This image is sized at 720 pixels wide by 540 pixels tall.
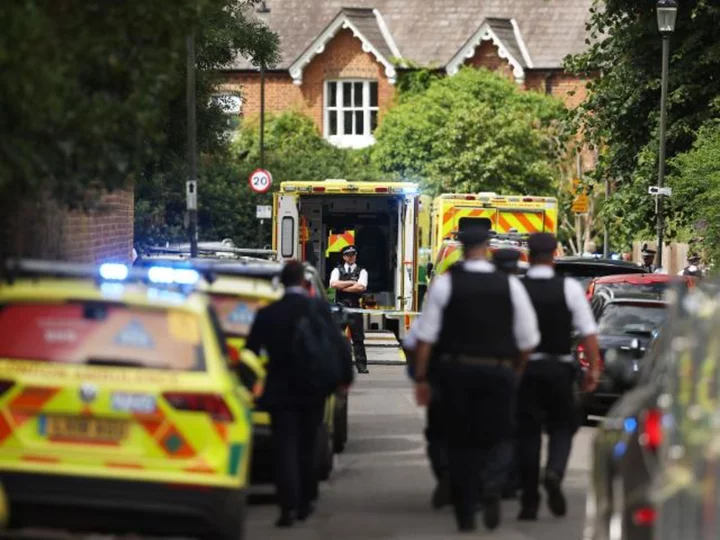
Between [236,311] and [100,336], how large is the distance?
12.5 ft

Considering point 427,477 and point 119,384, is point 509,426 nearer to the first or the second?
point 119,384

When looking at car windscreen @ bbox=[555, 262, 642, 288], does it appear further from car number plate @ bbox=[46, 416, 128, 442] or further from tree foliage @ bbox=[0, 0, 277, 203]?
car number plate @ bbox=[46, 416, 128, 442]

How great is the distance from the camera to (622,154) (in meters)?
44.4

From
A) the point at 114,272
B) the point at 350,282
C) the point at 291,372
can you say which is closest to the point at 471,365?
the point at 291,372

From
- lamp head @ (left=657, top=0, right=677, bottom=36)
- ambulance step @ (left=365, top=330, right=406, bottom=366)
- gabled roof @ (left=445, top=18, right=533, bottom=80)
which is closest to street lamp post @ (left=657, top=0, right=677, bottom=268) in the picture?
lamp head @ (left=657, top=0, right=677, bottom=36)

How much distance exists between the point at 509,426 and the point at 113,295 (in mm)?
2960

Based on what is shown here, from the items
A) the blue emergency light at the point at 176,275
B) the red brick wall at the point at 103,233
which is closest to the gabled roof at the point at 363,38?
the red brick wall at the point at 103,233

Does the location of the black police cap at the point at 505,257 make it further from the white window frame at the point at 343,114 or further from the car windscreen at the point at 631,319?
the white window frame at the point at 343,114

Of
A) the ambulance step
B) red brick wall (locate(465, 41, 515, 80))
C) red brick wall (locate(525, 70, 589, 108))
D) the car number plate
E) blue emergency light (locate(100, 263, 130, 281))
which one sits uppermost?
red brick wall (locate(465, 41, 515, 80))

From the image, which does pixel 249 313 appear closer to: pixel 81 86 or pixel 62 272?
pixel 81 86

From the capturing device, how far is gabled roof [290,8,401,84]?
80688 mm

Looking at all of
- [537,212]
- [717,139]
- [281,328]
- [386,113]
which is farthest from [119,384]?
[386,113]

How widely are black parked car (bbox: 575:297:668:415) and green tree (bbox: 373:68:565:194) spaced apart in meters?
42.1

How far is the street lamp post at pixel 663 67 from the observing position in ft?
125
